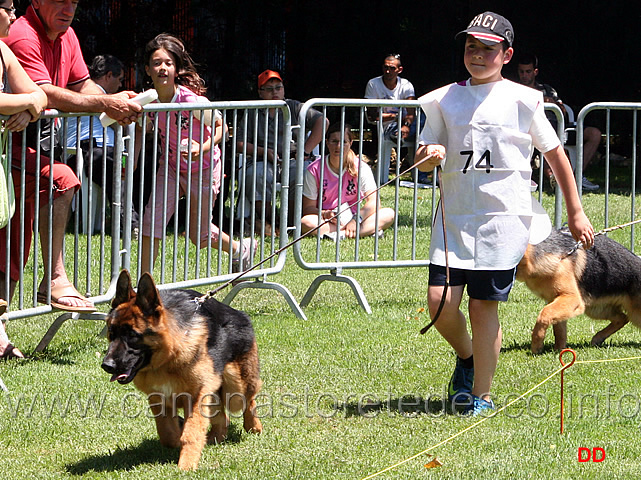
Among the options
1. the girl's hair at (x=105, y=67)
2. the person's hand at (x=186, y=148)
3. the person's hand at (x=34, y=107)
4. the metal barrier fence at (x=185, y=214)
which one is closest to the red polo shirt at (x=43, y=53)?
the metal barrier fence at (x=185, y=214)

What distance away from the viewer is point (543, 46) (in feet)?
67.1

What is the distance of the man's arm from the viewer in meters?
6.07

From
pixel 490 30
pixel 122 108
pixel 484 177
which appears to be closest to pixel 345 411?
pixel 484 177

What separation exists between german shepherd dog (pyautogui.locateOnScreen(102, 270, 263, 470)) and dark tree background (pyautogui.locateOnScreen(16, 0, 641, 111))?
1519 cm

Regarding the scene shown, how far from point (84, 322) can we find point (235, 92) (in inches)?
501

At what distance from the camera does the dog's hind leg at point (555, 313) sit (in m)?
6.43

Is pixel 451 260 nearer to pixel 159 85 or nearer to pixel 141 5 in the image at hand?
pixel 159 85

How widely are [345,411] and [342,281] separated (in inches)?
106

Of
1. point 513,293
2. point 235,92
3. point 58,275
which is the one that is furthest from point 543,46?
point 58,275

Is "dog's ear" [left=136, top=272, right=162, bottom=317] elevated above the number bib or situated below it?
below

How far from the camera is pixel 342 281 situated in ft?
26.1

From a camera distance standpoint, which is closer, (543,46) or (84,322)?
(84,322)

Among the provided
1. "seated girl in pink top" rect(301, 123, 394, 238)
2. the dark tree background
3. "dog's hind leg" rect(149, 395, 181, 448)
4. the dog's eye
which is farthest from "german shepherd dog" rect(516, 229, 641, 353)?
the dark tree background

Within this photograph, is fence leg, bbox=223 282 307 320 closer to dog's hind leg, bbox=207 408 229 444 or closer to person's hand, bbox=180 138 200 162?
person's hand, bbox=180 138 200 162
